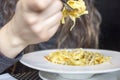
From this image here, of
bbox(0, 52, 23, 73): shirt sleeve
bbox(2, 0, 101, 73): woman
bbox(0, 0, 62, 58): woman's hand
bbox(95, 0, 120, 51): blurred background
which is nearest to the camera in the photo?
bbox(0, 0, 62, 58): woman's hand

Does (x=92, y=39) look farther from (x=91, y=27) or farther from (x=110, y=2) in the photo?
(x=110, y=2)

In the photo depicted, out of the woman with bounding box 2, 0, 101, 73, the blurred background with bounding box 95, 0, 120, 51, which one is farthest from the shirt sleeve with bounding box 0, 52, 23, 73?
the blurred background with bounding box 95, 0, 120, 51

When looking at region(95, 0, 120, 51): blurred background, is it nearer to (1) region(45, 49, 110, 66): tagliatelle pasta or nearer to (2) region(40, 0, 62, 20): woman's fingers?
(1) region(45, 49, 110, 66): tagliatelle pasta

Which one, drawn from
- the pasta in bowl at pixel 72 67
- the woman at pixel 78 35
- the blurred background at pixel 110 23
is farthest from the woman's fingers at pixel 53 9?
the blurred background at pixel 110 23

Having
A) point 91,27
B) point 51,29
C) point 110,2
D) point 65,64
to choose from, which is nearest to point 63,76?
point 65,64

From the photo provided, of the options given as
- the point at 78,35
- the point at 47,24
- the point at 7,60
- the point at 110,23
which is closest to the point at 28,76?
the point at 7,60

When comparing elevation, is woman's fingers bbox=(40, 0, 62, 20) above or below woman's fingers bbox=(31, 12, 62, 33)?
above
